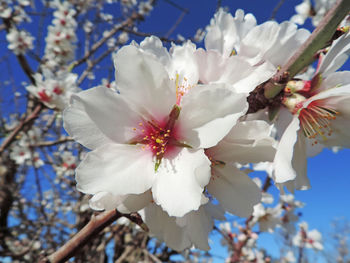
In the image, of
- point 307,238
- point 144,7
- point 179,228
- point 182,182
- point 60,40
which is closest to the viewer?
point 182,182

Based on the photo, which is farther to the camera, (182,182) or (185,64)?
(185,64)

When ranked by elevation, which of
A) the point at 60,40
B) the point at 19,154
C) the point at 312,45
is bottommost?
the point at 312,45

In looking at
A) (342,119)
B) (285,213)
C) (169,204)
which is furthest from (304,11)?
(169,204)

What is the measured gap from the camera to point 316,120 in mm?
714

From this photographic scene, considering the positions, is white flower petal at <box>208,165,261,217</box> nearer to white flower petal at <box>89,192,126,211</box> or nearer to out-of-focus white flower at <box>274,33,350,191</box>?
out-of-focus white flower at <box>274,33,350,191</box>

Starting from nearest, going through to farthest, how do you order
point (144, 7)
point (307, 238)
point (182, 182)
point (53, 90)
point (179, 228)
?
point (182, 182)
point (179, 228)
point (53, 90)
point (307, 238)
point (144, 7)

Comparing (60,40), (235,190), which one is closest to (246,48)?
(235,190)

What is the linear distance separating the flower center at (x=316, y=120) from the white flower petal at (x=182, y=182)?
0.35 metres

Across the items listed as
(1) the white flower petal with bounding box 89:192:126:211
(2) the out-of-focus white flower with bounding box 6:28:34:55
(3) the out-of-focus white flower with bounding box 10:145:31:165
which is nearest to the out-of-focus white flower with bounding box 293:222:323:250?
(1) the white flower petal with bounding box 89:192:126:211

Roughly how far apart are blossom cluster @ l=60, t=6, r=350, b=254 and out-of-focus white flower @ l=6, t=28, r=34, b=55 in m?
3.36

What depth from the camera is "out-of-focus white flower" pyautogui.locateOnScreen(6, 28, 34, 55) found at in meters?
3.36

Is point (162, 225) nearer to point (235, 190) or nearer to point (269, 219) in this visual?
point (235, 190)

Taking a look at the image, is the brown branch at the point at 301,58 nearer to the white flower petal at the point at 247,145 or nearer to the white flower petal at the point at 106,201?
the white flower petal at the point at 247,145

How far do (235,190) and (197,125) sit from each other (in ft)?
0.67
